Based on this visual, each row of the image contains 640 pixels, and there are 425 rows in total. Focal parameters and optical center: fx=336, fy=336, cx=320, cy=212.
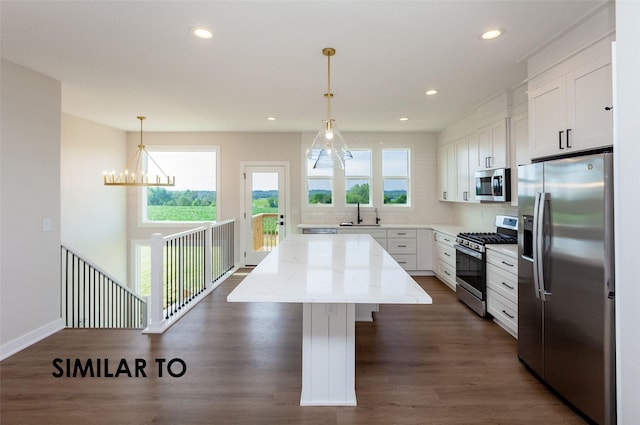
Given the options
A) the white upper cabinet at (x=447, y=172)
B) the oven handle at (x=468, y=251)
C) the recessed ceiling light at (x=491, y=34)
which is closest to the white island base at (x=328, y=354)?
the recessed ceiling light at (x=491, y=34)

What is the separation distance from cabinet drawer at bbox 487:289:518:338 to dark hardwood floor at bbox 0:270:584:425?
9cm

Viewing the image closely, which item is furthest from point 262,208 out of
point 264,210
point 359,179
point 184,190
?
point 359,179

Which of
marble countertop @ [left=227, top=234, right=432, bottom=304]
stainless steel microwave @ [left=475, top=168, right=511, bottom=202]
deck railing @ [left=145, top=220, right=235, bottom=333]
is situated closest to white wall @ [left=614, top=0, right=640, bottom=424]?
marble countertop @ [left=227, top=234, right=432, bottom=304]

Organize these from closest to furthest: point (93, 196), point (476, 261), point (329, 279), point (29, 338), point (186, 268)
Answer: point (329, 279), point (29, 338), point (476, 261), point (186, 268), point (93, 196)

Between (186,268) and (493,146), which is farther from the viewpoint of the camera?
(186,268)

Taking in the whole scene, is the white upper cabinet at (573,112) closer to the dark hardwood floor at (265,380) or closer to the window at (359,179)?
the dark hardwood floor at (265,380)

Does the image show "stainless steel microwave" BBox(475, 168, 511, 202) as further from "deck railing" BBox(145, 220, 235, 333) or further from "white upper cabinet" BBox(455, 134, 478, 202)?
"deck railing" BBox(145, 220, 235, 333)

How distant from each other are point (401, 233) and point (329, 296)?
4200mm

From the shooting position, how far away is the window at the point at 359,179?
621 cm

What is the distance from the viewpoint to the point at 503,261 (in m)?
3.30

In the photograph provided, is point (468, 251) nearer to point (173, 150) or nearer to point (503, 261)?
point (503, 261)

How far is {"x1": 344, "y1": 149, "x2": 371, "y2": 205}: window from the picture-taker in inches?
244

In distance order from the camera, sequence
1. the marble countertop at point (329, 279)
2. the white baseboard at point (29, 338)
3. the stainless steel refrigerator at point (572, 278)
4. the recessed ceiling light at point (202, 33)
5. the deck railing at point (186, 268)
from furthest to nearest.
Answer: the deck railing at point (186, 268)
the white baseboard at point (29, 338)
the recessed ceiling light at point (202, 33)
the stainless steel refrigerator at point (572, 278)
the marble countertop at point (329, 279)

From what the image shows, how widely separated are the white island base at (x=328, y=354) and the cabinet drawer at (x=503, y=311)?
6.15ft
